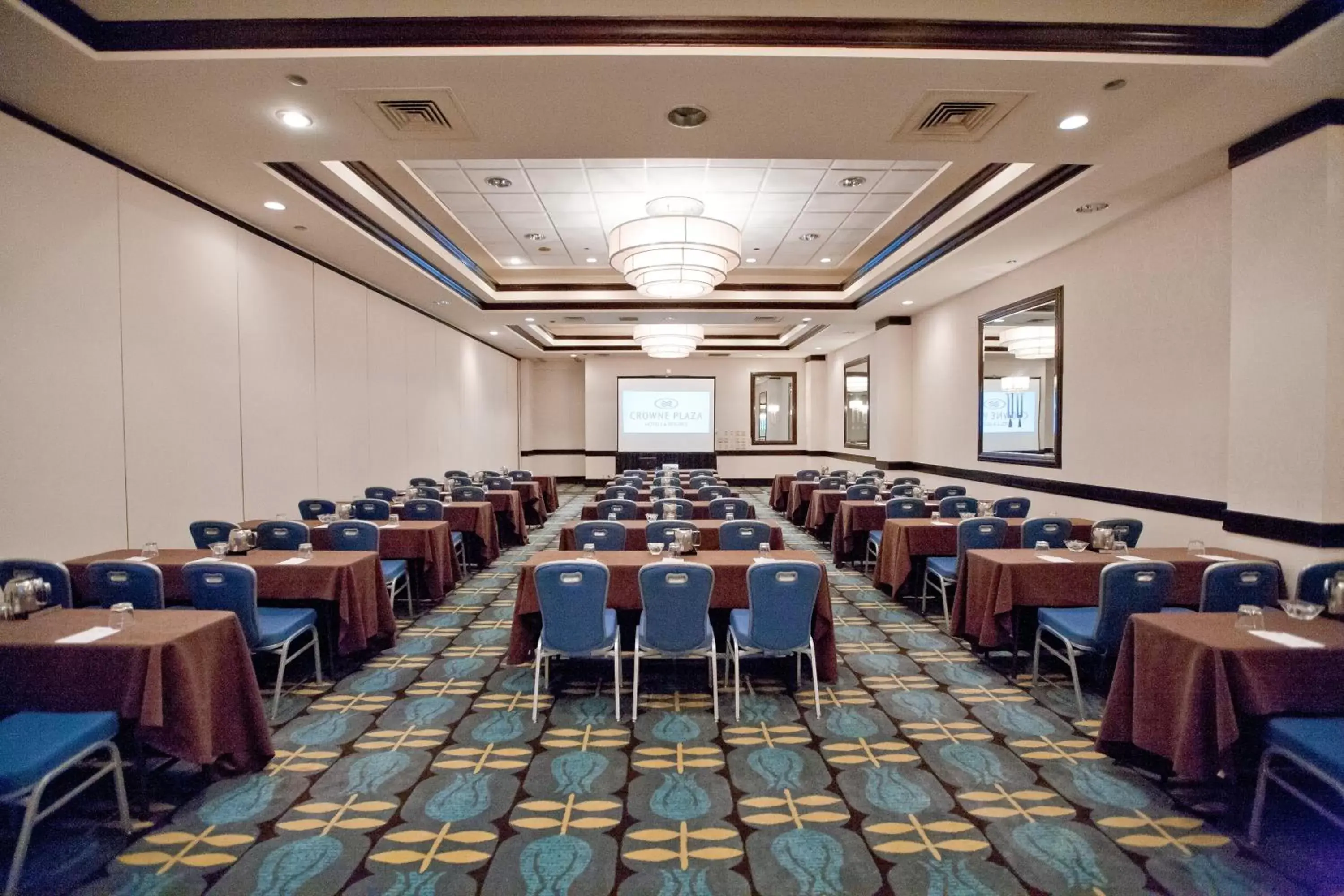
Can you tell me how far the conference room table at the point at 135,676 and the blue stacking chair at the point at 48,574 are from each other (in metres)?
0.44

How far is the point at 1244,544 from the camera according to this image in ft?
14.4

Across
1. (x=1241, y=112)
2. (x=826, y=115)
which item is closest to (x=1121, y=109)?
(x=1241, y=112)

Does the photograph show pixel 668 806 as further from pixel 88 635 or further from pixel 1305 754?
pixel 88 635

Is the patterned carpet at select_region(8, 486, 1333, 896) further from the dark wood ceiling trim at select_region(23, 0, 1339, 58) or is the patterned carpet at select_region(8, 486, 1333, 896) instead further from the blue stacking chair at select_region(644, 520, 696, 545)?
the dark wood ceiling trim at select_region(23, 0, 1339, 58)

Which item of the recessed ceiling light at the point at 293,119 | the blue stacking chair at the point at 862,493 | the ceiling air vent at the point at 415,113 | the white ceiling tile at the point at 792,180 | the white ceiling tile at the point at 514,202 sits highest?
the white ceiling tile at the point at 514,202

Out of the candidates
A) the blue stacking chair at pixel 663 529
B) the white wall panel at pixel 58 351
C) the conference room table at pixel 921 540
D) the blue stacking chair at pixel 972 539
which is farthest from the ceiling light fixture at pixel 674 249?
the white wall panel at pixel 58 351

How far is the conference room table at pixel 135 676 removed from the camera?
2.60 m

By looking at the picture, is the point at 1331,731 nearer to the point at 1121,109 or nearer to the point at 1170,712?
the point at 1170,712

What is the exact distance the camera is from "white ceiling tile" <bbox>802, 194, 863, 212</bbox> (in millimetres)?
6469

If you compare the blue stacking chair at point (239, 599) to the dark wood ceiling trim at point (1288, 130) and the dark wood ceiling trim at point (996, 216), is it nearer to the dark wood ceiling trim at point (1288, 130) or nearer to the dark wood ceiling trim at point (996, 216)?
the dark wood ceiling trim at point (996, 216)

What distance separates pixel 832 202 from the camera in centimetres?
668

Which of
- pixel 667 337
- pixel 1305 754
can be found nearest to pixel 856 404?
pixel 667 337

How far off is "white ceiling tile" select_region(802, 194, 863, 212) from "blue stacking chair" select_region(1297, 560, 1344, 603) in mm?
4845

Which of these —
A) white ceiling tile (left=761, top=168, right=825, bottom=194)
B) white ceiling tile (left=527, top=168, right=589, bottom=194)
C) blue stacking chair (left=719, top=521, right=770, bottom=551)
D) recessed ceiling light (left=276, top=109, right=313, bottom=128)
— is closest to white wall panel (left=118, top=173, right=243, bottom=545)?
recessed ceiling light (left=276, top=109, right=313, bottom=128)
